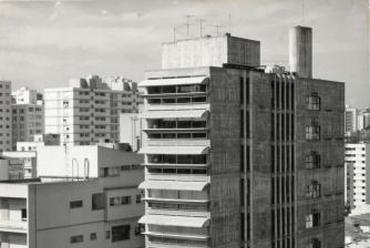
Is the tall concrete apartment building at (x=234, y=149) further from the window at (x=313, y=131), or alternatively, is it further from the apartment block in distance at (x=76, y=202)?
the apartment block in distance at (x=76, y=202)

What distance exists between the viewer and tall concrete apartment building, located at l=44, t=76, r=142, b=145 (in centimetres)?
7869

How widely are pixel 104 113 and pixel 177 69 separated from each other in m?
54.0

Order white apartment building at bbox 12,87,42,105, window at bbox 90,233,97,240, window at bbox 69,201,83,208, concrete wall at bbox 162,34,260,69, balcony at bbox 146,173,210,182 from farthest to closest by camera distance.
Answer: white apartment building at bbox 12,87,42,105 → window at bbox 90,233,97,240 → window at bbox 69,201,83,208 → concrete wall at bbox 162,34,260,69 → balcony at bbox 146,173,210,182

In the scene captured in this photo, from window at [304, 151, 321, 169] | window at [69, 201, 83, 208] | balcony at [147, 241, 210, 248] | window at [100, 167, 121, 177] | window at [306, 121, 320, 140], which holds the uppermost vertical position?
window at [306, 121, 320, 140]

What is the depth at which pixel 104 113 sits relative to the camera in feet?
266

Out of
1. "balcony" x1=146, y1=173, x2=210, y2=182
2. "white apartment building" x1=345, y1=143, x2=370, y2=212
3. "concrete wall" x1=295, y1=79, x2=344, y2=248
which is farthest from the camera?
"white apartment building" x1=345, y1=143, x2=370, y2=212

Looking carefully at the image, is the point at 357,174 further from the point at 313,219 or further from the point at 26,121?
the point at 313,219

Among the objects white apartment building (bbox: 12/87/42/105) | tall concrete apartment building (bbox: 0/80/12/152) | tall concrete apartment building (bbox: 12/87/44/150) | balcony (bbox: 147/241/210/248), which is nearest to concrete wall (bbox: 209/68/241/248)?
balcony (bbox: 147/241/210/248)

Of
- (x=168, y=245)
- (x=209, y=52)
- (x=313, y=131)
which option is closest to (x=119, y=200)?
(x=168, y=245)

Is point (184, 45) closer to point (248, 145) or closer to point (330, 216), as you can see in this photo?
point (248, 145)

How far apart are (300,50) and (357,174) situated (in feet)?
179

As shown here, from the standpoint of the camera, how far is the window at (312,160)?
3352 centimetres

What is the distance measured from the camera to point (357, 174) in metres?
85.6

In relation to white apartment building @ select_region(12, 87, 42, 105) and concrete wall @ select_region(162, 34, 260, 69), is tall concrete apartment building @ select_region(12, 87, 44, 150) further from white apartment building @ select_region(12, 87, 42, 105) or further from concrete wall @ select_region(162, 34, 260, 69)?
concrete wall @ select_region(162, 34, 260, 69)
